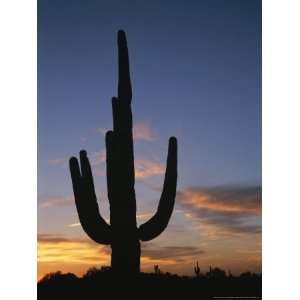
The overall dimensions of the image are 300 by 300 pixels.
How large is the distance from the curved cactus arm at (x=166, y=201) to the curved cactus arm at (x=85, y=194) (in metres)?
0.42

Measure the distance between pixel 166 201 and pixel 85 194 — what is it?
2.32 ft

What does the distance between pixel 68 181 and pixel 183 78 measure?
1400mm

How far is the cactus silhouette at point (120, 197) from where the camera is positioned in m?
5.47

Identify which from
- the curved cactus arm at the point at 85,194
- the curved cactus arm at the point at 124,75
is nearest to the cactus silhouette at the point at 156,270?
the curved cactus arm at the point at 85,194

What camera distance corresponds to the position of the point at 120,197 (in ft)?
18.2
